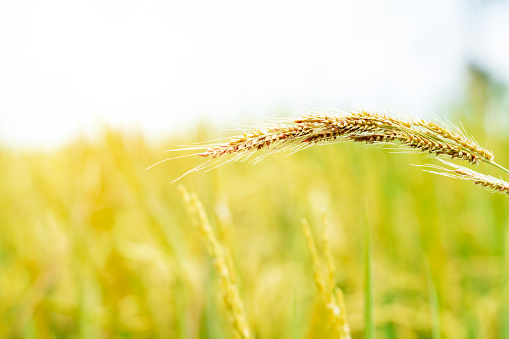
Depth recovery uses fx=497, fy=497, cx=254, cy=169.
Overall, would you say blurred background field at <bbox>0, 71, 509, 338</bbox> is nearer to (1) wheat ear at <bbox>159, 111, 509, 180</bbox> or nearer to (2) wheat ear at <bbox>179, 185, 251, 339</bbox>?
(2) wheat ear at <bbox>179, 185, 251, 339</bbox>

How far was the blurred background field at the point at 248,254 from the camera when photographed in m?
1.76

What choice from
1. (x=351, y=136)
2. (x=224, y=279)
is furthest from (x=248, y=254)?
(x=351, y=136)

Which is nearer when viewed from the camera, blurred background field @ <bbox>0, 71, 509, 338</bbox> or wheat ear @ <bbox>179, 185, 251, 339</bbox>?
wheat ear @ <bbox>179, 185, 251, 339</bbox>

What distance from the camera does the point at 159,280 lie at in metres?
2.38

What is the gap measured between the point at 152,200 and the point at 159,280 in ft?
2.35

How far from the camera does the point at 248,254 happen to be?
2.77 m

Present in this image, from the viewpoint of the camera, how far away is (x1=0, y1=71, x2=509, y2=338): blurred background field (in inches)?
69.2

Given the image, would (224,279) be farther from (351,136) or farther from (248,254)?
(248,254)

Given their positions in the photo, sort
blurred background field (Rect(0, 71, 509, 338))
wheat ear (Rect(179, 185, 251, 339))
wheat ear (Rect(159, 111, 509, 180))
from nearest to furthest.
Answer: wheat ear (Rect(159, 111, 509, 180))
wheat ear (Rect(179, 185, 251, 339))
blurred background field (Rect(0, 71, 509, 338))

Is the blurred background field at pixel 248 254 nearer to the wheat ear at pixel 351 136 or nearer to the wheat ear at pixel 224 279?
the wheat ear at pixel 224 279

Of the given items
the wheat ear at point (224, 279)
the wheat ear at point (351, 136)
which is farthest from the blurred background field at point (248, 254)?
Result: the wheat ear at point (351, 136)

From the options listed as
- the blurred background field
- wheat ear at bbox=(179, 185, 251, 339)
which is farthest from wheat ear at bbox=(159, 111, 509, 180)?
the blurred background field

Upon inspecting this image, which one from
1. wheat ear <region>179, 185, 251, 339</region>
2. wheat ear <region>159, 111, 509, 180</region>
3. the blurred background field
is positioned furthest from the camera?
the blurred background field

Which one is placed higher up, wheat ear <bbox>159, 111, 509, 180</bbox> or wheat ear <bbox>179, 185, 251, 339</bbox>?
wheat ear <bbox>159, 111, 509, 180</bbox>
